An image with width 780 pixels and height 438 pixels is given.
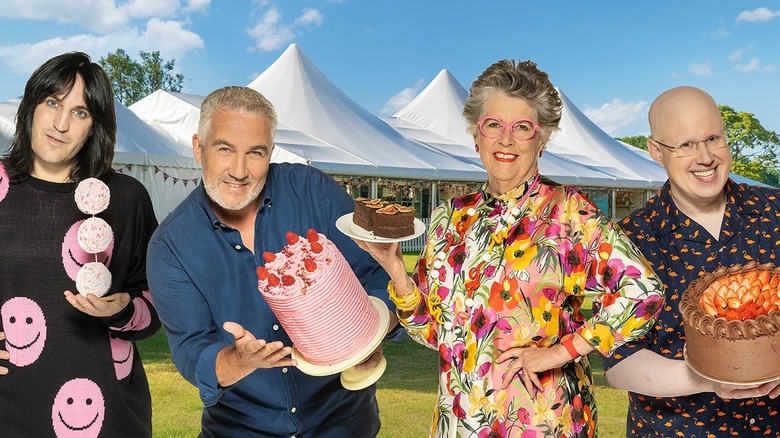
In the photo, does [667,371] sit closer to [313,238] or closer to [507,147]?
[507,147]

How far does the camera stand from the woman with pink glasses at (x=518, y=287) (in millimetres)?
1915

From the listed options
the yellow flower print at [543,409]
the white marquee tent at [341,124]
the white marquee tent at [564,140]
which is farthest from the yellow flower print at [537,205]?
the white marquee tent at [564,140]

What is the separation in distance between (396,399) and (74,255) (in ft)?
11.7

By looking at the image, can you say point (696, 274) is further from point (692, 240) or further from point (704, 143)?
point (704, 143)

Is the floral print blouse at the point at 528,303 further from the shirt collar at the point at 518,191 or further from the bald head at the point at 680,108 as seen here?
the bald head at the point at 680,108

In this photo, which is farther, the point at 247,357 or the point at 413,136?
the point at 413,136

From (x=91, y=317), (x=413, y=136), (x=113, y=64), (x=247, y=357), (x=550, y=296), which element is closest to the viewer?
(x=247, y=357)

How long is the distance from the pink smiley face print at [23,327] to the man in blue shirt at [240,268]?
0.55 metres

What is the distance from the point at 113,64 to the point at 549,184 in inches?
1575

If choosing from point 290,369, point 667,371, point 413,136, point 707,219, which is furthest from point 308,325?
point 413,136

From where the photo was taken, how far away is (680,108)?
85.2 inches

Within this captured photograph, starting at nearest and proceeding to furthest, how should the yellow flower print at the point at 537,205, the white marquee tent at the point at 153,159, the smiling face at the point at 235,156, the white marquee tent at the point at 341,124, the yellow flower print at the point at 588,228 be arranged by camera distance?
the yellow flower print at the point at 588,228 < the yellow flower print at the point at 537,205 < the smiling face at the point at 235,156 < the white marquee tent at the point at 153,159 < the white marquee tent at the point at 341,124

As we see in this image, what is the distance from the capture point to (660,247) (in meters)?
2.19

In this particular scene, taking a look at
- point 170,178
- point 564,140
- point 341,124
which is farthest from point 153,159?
point 564,140
